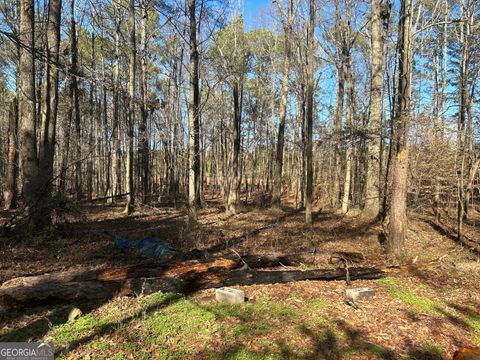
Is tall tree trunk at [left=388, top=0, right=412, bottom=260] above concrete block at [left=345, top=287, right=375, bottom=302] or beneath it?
above

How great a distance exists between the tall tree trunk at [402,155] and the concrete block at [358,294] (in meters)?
3.20

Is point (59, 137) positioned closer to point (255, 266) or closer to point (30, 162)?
point (30, 162)

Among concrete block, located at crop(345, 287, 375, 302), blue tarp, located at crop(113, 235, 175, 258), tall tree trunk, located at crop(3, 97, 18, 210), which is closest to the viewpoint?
concrete block, located at crop(345, 287, 375, 302)

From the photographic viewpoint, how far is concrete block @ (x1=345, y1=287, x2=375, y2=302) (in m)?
5.88

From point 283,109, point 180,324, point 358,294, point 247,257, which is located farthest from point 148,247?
point 283,109

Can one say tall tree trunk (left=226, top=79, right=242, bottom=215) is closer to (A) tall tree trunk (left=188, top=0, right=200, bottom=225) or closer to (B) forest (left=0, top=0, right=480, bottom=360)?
(B) forest (left=0, top=0, right=480, bottom=360)

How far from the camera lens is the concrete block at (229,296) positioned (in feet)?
18.3

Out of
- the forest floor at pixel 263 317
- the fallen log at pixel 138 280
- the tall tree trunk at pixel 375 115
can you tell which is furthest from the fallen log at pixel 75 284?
the tall tree trunk at pixel 375 115

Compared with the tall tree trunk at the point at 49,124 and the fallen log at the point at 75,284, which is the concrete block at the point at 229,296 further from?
the tall tree trunk at the point at 49,124

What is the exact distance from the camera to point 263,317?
17.0ft

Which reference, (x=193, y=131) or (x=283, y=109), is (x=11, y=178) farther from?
(x=283, y=109)

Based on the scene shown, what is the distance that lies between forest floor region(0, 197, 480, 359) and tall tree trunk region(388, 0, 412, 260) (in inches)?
24.9

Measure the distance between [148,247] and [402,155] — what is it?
652cm

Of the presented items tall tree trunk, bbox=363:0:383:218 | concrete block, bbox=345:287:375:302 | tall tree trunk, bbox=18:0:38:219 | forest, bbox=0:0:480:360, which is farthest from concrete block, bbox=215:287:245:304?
tall tree trunk, bbox=363:0:383:218
